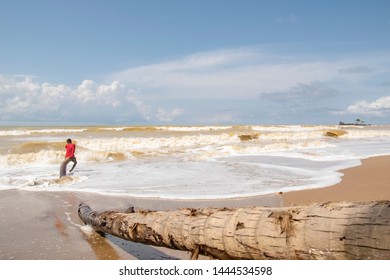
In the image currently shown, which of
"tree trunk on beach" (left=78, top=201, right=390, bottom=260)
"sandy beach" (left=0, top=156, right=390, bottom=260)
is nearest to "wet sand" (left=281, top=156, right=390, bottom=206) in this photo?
"sandy beach" (left=0, top=156, right=390, bottom=260)

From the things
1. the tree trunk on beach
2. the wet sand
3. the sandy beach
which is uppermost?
the tree trunk on beach

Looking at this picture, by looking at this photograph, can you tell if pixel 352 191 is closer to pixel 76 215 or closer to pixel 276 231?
pixel 276 231

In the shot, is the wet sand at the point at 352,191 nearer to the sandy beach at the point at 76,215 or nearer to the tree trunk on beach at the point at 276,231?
the sandy beach at the point at 76,215

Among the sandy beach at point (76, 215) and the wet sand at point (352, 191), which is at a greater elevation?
the wet sand at point (352, 191)

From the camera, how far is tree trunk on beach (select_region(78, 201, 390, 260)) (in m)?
3.07

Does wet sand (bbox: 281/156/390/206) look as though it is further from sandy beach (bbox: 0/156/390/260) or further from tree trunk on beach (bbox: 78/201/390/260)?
tree trunk on beach (bbox: 78/201/390/260)

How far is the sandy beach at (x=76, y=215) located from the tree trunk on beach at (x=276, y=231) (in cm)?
62

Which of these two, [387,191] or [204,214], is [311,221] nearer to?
[204,214]

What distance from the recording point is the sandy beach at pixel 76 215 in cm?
538

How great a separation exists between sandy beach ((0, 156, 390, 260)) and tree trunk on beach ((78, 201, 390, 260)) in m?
0.62

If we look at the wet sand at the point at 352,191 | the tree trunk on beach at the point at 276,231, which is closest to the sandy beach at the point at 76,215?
the wet sand at the point at 352,191

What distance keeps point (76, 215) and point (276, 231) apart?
528 centimetres
